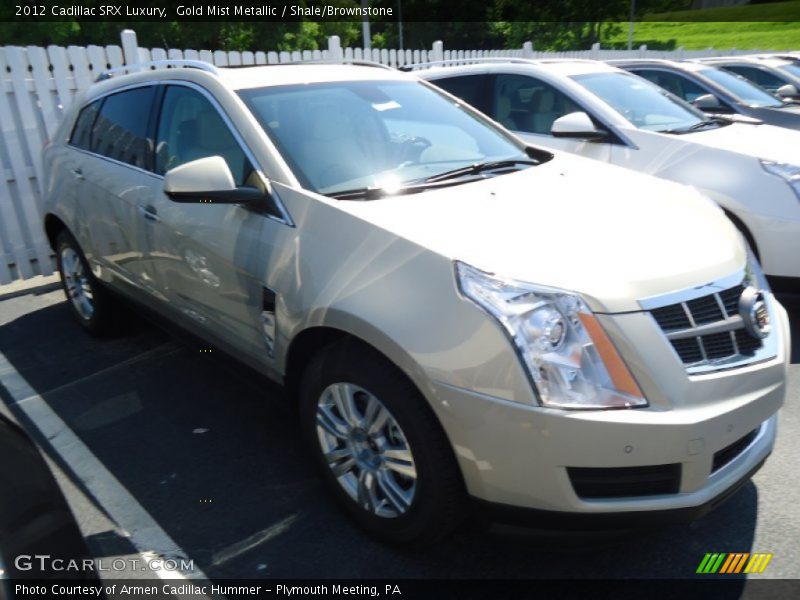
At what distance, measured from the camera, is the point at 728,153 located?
477cm

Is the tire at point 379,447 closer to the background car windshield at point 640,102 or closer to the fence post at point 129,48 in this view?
the background car windshield at point 640,102

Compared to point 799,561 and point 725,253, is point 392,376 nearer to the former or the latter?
point 725,253

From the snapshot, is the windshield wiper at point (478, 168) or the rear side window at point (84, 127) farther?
the rear side window at point (84, 127)

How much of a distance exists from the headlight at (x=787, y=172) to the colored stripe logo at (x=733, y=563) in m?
2.80

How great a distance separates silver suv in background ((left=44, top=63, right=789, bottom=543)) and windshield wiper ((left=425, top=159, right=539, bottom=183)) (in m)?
0.02

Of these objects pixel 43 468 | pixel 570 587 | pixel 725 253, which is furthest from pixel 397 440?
pixel 725 253

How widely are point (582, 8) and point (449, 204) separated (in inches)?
1874

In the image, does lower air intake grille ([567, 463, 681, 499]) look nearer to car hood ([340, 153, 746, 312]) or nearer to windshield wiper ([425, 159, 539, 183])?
car hood ([340, 153, 746, 312])

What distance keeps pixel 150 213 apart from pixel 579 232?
7.37ft

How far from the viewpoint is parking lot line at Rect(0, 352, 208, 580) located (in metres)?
2.61

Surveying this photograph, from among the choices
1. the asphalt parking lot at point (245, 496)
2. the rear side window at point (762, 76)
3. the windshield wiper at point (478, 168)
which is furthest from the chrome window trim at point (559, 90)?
the rear side window at point (762, 76)

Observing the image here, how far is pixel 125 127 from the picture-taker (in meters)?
4.04

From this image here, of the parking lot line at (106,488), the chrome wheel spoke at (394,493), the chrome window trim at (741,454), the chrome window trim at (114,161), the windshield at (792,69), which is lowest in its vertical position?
the parking lot line at (106,488)

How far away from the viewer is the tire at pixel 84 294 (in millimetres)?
4605
